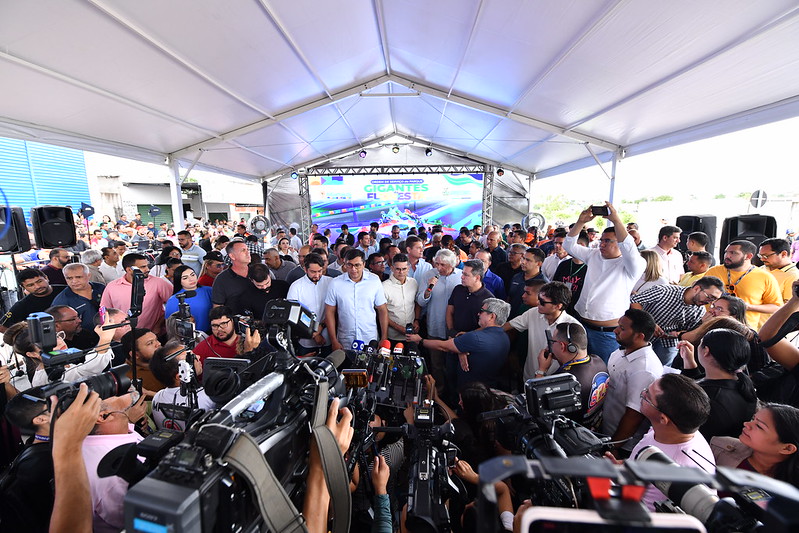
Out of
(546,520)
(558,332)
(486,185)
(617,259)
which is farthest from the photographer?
(486,185)

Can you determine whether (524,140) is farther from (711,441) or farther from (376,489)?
(376,489)

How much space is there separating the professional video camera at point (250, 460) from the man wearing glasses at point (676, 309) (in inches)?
96.1

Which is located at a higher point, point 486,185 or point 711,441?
point 486,185

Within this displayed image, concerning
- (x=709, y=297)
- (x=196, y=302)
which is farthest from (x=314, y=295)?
(x=709, y=297)

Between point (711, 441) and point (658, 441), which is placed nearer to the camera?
point (658, 441)

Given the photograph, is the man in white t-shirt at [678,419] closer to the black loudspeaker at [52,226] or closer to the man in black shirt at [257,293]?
the man in black shirt at [257,293]

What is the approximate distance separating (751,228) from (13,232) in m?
8.61

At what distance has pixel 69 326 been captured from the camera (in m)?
2.37

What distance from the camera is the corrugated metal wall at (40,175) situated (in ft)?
29.9

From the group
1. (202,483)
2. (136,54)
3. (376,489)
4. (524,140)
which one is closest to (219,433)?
(202,483)

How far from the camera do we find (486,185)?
11680 mm

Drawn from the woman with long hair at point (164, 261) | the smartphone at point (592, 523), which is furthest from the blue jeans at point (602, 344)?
the woman with long hair at point (164, 261)

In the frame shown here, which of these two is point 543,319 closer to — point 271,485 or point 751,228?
point 271,485

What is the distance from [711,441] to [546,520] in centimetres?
159
